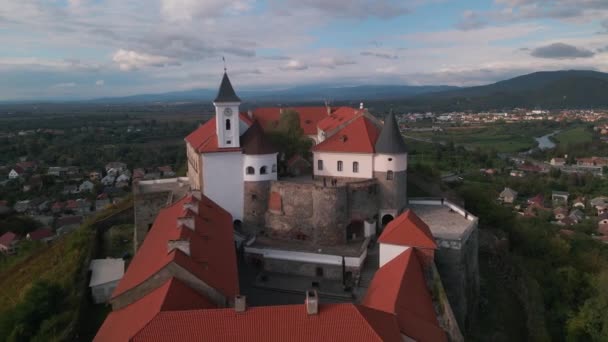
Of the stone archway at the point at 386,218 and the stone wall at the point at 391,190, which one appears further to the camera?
the stone archway at the point at 386,218

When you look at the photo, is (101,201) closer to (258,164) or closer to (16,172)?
(16,172)

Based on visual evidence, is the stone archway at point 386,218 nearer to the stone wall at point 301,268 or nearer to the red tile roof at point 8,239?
the stone wall at point 301,268

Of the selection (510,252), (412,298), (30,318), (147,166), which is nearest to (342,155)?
(412,298)

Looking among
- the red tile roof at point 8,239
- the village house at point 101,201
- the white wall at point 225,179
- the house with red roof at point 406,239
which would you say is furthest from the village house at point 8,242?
the house with red roof at point 406,239

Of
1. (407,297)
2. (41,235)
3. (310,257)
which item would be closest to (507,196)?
(310,257)

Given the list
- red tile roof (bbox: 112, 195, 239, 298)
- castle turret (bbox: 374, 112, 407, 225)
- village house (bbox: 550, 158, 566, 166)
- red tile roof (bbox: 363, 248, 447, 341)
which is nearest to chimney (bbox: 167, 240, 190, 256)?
red tile roof (bbox: 112, 195, 239, 298)

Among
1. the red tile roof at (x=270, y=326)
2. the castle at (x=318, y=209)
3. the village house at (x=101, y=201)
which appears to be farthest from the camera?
the village house at (x=101, y=201)
